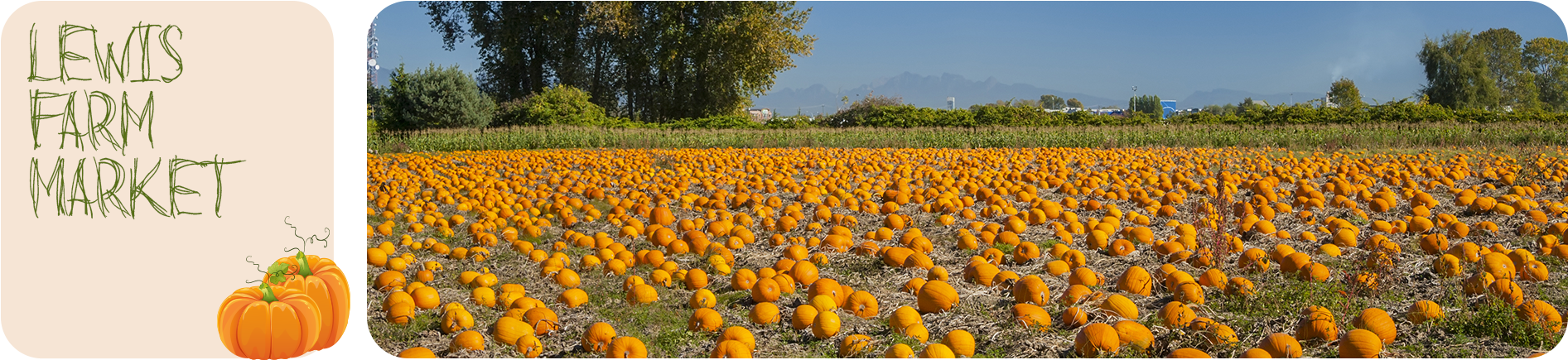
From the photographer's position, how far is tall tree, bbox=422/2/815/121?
24422 mm

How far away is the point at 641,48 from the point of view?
88.1 ft

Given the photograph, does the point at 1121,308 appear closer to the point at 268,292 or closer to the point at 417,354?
the point at 417,354

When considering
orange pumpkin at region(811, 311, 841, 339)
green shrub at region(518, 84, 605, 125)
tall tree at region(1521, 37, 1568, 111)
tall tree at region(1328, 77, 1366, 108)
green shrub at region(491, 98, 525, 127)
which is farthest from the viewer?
green shrub at region(491, 98, 525, 127)

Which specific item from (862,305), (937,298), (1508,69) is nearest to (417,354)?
(862,305)

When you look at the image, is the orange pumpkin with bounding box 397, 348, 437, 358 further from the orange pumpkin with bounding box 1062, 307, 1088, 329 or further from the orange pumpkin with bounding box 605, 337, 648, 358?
the orange pumpkin with bounding box 1062, 307, 1088, 329

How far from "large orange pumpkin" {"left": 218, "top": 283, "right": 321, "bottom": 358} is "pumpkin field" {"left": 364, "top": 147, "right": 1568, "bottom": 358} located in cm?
22

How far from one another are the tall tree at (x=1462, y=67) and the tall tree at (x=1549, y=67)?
1329 mm

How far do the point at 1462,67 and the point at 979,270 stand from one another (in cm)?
1038

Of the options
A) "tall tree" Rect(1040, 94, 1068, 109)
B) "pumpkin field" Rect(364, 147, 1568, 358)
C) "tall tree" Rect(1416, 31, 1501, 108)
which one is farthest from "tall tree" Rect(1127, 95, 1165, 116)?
"pumpkin field" Rect(364, 147, 1568, 358)

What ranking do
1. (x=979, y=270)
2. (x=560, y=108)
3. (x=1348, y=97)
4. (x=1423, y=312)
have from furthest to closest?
(x=560, y=108)
(x=1348, y=97)
(x=979, y=270)
(x=1423, y=312)

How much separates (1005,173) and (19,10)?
20.1 ft

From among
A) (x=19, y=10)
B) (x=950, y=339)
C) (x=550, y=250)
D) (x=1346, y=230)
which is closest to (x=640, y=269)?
(x=550, y=250)

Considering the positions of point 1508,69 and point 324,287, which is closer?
point 324,287

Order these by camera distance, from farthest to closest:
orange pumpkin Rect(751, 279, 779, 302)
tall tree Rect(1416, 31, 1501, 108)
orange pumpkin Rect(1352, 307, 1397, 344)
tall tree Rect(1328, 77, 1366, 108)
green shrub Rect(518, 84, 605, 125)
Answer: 1. green shrub Rect(518, 84, 605, 125)
2. tall tree Rect(1328, 77, 1366, 108)
3. tall tree Rect(1416, 31, 1501, 108)
4. orange pumpkin Rect(751, 279, 779, 302)
5. orange pumpkin Rect(1352, 307, 1397, 344)
